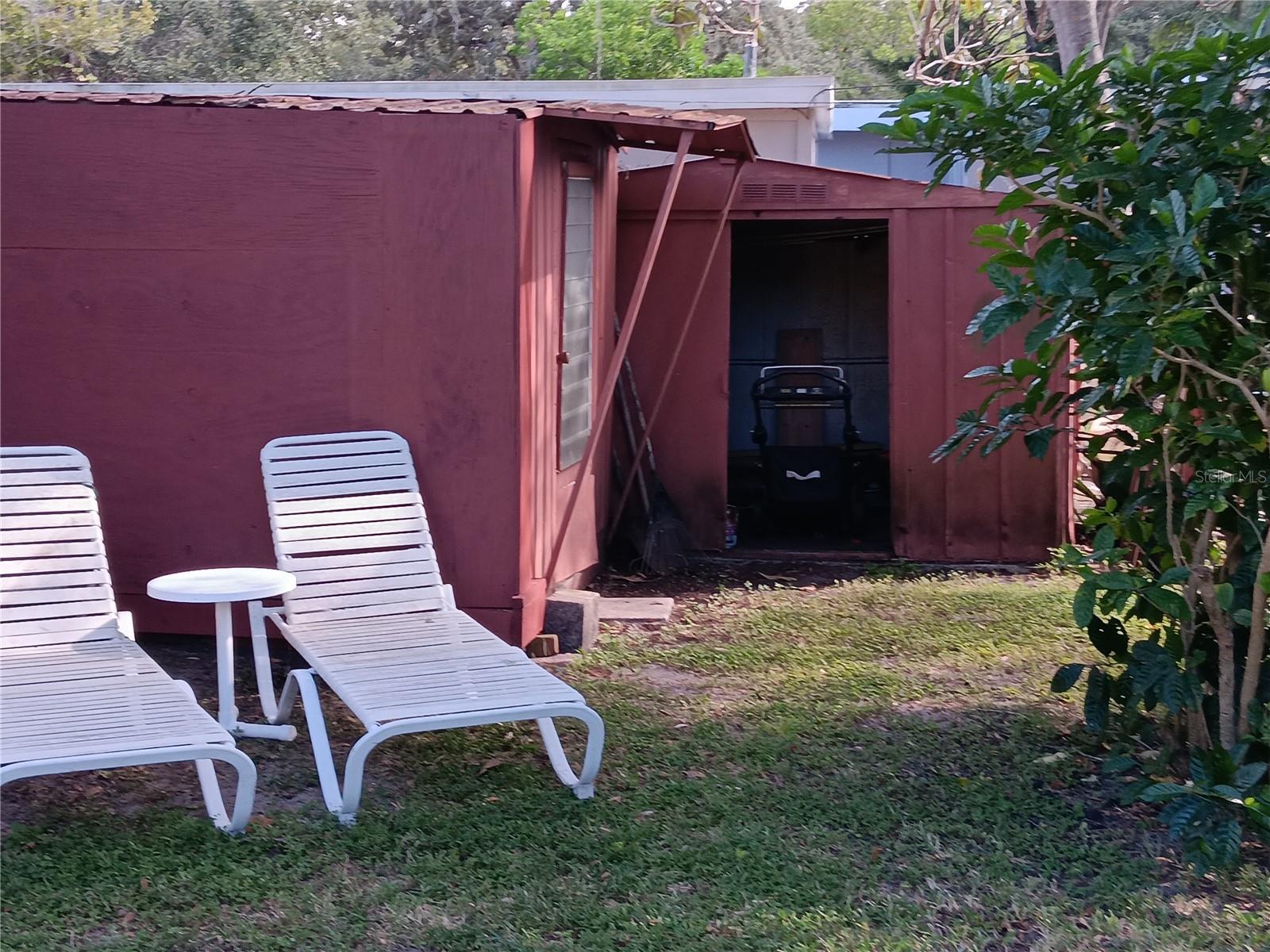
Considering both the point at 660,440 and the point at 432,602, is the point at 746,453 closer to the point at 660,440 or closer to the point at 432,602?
the point at 660,440

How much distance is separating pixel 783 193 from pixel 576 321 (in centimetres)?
189

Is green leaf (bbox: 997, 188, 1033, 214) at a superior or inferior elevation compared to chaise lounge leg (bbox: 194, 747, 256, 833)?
superior

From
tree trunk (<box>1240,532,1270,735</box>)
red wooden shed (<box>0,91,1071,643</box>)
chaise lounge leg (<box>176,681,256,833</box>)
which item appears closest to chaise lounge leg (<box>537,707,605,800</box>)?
chaise lounge leg (<box>176,681,256,833</box>)

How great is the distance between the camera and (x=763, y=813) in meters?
4.24

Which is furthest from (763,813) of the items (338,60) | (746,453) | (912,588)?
(338,60)

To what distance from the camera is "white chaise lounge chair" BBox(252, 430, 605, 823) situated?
4.20 m

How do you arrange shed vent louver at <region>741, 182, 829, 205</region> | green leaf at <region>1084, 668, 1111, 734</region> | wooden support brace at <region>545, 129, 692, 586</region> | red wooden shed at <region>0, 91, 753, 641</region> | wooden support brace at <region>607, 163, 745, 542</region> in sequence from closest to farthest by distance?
green leaf at <region>1084, 668, 1111, 734</region>
red wooden shed at <region>0, 91, 753, 641</region>
wooden support brace at <region>545, 129, 692, 586</region>
wooden support brace at <region>607, 163, 745, 542</region>
shed vent louver at <region>741, 182, 829, 205</region>

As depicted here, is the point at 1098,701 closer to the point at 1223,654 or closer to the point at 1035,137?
the point at 1223,654

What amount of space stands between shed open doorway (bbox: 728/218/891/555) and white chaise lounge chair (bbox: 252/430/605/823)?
11.2 feet

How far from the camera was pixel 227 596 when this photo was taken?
4.57 meters

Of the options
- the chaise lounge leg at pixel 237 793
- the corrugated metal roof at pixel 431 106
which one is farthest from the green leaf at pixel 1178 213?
the chaise lounge leg at pixel 237 793

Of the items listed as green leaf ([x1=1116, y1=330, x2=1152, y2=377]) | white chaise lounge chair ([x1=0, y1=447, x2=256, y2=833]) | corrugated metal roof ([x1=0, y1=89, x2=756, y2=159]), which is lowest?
white chaise lounge chair ([x1=0, y1=447, x2=256, y2=833])

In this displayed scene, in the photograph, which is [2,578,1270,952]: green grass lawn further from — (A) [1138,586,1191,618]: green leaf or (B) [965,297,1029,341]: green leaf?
(B) [965,297,1029,341]: green leaf

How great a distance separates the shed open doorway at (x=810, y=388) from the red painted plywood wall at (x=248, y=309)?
3211mm
